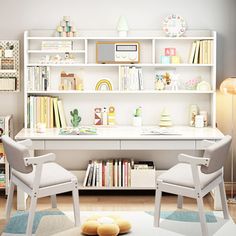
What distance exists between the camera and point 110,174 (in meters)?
5.77

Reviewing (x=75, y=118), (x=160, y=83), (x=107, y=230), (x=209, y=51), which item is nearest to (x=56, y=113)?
(x=75, y=118)

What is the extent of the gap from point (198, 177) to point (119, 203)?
125 centimetres

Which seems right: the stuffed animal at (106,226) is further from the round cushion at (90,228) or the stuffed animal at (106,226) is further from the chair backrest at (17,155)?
the chair backrest at (17,155)

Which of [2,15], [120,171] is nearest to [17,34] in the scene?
[2,15]

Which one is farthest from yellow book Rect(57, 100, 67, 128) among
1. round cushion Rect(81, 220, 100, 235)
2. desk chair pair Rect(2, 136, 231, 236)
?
round cushion Rect(81, 220, 100, 235)

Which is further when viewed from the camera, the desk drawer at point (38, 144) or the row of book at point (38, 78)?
the row of book at point (38, 78)

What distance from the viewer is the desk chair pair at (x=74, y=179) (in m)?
4.52

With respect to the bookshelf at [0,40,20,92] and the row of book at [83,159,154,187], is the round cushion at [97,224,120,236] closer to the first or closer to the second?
the row of book at [83,159,154,187]

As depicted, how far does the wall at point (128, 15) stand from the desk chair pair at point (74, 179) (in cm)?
154

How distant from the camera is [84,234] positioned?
3.79 m

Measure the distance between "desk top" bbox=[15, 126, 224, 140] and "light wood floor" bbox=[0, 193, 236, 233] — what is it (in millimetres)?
608

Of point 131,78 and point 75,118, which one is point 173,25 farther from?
point 75,118

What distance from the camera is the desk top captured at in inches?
212

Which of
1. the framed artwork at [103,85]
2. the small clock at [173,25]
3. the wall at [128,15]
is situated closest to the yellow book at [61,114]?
the framed artwork at [103,85]
